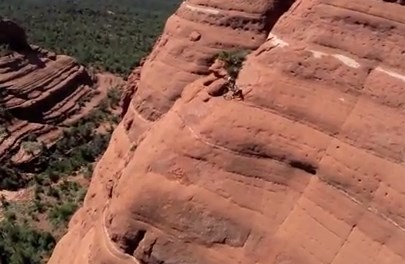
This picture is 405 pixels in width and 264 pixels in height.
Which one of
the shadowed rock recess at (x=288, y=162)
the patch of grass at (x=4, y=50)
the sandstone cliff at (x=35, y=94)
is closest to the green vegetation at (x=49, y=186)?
the sandstone cliff at (x=35, y=94)

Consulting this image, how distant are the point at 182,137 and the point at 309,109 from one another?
374 centimetres

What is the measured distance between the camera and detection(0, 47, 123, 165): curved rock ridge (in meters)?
62.5

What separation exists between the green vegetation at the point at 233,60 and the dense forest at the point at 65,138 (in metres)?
20.8

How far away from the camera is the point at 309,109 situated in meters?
18.7

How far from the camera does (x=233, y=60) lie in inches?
850

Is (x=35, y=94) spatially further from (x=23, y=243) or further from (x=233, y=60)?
(x=233, y=60)

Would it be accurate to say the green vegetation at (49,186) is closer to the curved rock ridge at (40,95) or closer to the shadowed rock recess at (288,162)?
the curved rock ridge at (40,95)

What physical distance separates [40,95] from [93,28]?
57.4 m

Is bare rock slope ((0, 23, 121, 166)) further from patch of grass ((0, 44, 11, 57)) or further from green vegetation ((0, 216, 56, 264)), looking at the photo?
green vegetation ((0, 216, 56, 264))

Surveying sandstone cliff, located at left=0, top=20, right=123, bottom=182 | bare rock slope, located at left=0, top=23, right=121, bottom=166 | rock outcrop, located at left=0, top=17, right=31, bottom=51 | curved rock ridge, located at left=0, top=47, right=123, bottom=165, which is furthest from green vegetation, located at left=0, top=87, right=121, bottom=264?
rock outcrop, located at left=0, top=17, right=31, bottom=51

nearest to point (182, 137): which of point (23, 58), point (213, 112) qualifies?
point (213, 112)

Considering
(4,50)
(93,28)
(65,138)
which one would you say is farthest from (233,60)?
(93,28)

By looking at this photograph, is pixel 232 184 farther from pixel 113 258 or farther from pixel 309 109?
pixel 113 258

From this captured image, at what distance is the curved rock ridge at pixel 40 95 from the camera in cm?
6247
